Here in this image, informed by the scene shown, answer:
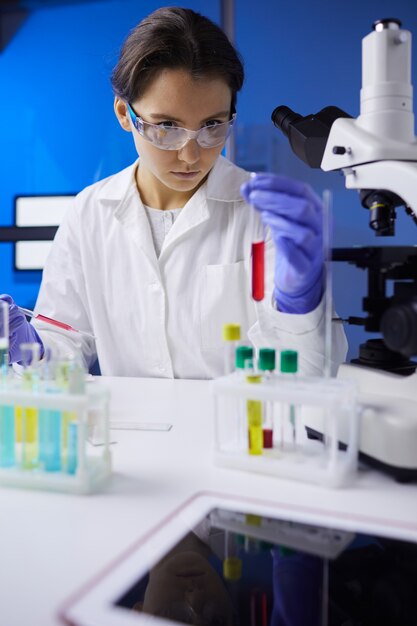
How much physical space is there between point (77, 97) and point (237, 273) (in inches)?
74.6

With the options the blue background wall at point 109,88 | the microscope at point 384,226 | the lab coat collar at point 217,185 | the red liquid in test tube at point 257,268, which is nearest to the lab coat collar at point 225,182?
the lab coat collar at point 217,185

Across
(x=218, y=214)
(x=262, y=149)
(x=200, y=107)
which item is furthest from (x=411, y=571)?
(x=262, y=149)

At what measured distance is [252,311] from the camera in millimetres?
1765

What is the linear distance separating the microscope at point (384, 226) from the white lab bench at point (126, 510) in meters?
0.08

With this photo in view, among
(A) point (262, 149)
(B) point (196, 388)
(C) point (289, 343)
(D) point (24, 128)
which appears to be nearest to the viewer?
(C) point (289, 343)

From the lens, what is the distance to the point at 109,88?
306cm

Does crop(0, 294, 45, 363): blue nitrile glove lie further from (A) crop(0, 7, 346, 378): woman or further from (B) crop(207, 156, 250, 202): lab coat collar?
(B) crop(207, 156, 250, 202): lab coat collar

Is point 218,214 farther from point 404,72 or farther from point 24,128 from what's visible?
point 24,128

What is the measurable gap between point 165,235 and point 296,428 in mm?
1048

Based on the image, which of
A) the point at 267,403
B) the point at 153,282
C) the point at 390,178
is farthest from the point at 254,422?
the point at 153,282

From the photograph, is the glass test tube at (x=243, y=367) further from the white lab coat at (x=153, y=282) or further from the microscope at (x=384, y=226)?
the white lab coat at (x=153, y=282)

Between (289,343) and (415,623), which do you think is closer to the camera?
(415,623)

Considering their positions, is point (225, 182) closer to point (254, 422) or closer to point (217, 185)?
point (217, 185)

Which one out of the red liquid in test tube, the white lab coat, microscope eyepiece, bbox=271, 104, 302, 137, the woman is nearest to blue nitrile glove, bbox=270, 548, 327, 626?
the red liquid in test tube
